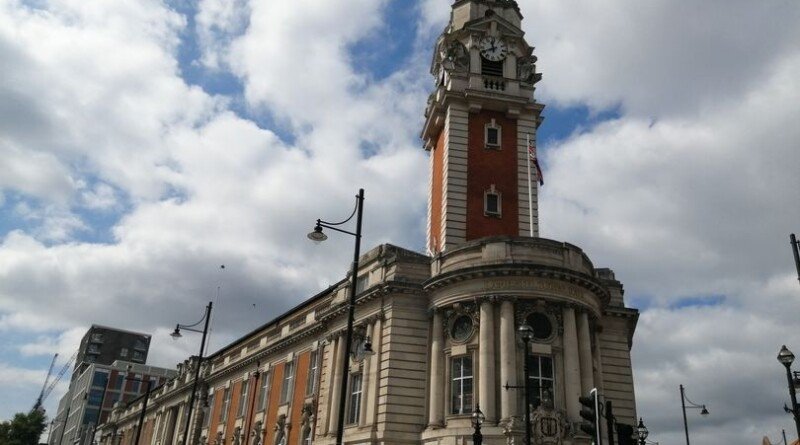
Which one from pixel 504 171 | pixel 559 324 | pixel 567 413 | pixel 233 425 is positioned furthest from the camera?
pixel 233 425

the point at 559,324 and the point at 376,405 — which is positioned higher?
the point at 559,324

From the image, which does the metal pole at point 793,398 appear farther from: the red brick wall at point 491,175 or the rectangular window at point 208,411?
the rectangular window at point 208,411

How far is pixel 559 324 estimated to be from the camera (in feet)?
95.0

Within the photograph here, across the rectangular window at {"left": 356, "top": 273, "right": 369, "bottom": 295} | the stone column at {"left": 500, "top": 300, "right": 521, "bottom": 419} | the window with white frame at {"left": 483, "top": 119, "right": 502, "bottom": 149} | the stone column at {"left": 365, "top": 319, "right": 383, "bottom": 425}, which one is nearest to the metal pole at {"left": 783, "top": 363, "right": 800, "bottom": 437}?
the stone column at {"left": 500, "top": 300, "right": 521, "bottom": 419}

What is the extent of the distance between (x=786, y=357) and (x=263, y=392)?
34.2 metres

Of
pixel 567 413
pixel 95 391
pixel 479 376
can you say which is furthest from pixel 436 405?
pixel 95 391

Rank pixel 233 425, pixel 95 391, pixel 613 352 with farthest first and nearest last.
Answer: pixel 95 391 < pixel 233 425 < pixel 613 352

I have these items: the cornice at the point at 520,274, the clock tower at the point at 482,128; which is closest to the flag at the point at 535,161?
the clock tower at the point at 482,128

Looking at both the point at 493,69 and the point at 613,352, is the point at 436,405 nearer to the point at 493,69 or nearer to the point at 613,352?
the point at 613,352

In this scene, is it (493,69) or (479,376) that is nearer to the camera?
(479,376)

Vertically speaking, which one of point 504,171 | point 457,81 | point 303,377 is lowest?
point 303,377

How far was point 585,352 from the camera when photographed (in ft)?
94.6

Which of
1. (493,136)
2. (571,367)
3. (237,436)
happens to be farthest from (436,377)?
(237,436)

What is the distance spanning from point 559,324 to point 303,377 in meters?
17.9
